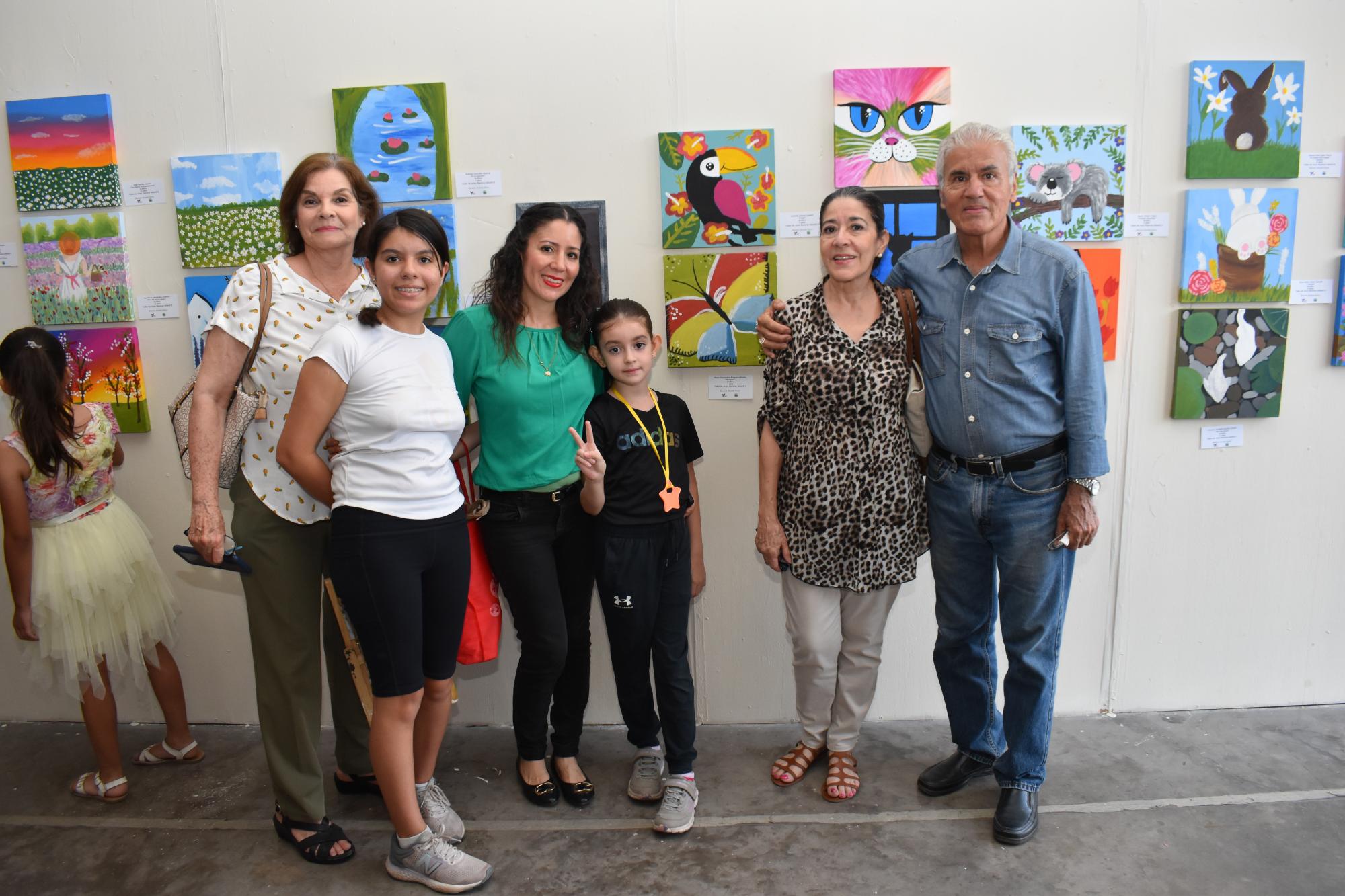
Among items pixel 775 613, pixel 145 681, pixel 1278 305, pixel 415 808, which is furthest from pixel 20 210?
pixel 1278 305

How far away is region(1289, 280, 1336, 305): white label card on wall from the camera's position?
9.20 feet

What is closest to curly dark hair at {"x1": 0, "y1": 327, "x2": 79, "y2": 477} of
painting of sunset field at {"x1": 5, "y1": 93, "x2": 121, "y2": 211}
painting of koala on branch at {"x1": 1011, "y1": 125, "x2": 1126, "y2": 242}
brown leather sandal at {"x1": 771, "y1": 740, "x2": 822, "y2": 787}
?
painting of sunset field at {"x1": 5, "y1": 93, "x2": 121, "y2": 211}

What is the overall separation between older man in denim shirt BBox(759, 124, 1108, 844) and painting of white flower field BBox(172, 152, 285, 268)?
1799 mm

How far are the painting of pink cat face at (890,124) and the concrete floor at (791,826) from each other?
194 centimetres

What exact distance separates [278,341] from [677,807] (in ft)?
5.59

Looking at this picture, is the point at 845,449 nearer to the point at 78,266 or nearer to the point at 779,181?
the point at 779,181

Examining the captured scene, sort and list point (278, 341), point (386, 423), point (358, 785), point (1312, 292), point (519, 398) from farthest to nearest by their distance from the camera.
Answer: point (1312, 292) → point (358, 785) → point (519, 398) → point (278, 341) → point (386, 423)

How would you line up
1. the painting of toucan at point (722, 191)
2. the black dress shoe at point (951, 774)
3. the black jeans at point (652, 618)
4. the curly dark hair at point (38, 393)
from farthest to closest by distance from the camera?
the painting of toucan at point (722, 191) < the black dress shoe at point (951, 774) < the curly dark hair at point (38, 393) < the black jeans at point (652, 618)

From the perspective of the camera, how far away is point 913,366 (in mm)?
2320

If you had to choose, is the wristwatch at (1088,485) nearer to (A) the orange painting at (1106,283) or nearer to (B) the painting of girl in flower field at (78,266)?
(A) the orange painting at (1106,283)

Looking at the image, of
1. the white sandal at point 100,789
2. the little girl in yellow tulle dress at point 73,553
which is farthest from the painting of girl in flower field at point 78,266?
the white sandal at point 100,789

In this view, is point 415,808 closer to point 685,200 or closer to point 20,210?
point 685,200

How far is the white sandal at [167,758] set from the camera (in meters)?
2.82

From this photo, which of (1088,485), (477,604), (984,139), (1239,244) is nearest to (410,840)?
(477,604)
